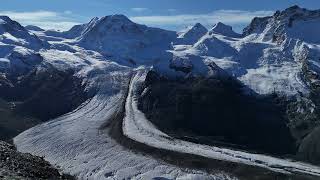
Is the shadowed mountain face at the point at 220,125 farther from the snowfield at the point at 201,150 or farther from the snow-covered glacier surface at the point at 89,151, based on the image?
→ the snow-covered glacier surface at the point at 89,151

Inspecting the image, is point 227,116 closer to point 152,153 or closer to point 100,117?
point 100,117

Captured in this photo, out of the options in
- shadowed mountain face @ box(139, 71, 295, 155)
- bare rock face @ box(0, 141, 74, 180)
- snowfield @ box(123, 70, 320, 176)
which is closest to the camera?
bare rock face @ box(0, 141, 74, 180)

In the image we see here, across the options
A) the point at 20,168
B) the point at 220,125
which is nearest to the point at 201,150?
the point at 220,125

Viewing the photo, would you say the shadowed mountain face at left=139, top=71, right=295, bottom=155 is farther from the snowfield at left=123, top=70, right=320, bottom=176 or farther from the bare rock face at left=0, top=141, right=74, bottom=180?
the bare rock face at left=0, top=141, right=74, bottom=180

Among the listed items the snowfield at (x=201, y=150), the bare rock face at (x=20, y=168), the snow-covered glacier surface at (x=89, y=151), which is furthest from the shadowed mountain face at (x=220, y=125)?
the bare rock face at (x=20, y=168)

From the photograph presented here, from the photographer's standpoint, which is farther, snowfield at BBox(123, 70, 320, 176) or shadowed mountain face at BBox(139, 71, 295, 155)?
shadowed mountain face at BBox(139, 71, 295, 155)

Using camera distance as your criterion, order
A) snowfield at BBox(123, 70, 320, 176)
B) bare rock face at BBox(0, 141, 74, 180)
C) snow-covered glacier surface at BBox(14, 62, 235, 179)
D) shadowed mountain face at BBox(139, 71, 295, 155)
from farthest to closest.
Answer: shadowed mountain face at BBox(139, 71, 295, 155), snowfield at BBox(123, 70, 320, 176), snow-covered glacier surface at BBox(14, 62, 235, 179), bare rock face at BBox(0, 141, 74, 180)

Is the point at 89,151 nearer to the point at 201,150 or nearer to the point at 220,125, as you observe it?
the point at 201,150

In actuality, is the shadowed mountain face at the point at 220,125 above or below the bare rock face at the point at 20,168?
below

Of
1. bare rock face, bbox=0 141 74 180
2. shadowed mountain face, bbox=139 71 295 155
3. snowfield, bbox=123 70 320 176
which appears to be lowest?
shadowed mountain face, bbox=139 71 295 155

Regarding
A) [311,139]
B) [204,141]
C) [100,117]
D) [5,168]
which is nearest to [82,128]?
[100,117]

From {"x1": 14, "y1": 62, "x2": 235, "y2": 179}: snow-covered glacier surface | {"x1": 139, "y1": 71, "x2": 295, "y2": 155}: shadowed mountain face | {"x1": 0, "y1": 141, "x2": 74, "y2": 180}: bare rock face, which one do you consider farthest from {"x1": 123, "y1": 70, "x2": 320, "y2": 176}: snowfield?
{"x1": 0, "y1": 141, "x2": 74, "y2": 180}: bare rock face
